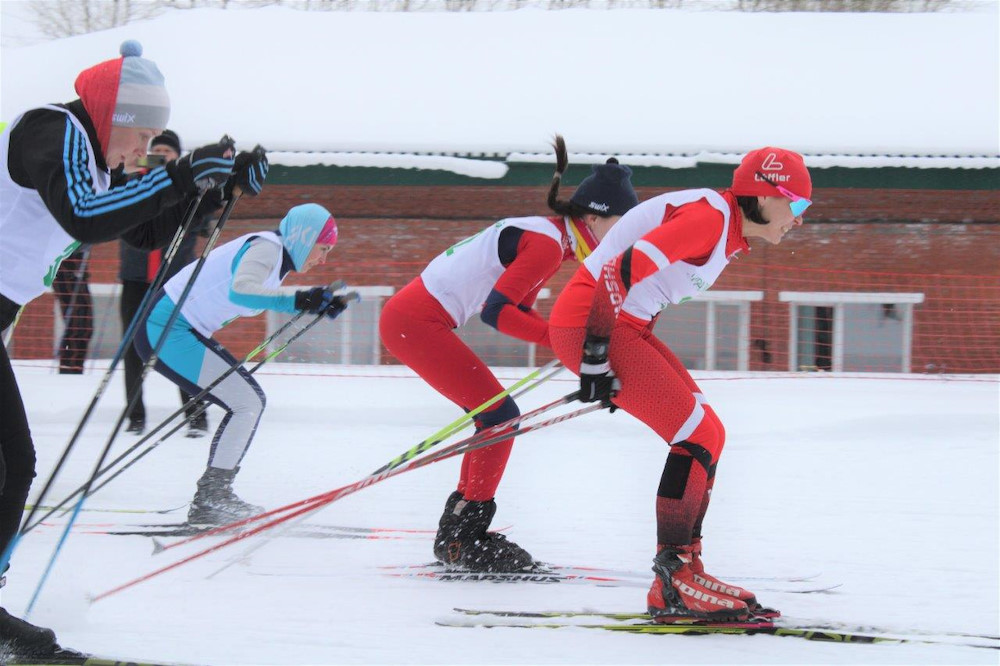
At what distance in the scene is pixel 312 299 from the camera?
13.3ft

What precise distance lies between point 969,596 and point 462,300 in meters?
2.05

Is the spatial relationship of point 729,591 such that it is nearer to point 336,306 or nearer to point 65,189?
point 336,306

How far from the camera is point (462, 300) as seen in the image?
3725 mm

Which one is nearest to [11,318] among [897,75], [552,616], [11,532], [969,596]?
[11,532]

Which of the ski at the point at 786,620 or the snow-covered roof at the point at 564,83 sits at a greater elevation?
the snow-covered roof at the point at 564,83

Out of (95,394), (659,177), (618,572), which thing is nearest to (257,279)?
(95,394)

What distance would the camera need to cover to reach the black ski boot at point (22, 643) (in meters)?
2.54

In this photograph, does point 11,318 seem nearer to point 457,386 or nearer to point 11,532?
point 11,532

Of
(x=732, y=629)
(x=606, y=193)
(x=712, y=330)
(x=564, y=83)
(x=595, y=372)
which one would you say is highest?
(x=564, y=83)

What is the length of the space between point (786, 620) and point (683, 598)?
0.34 meters

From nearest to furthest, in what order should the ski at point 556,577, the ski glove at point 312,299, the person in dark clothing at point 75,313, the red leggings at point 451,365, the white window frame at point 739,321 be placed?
the ski at point 556,577
the red leggings at point 451,365
the ski glove at point 312,299
the person in dark clothing at point 75,313
the white window frame at point 739,321

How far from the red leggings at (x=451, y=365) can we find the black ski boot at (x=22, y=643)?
1.54m

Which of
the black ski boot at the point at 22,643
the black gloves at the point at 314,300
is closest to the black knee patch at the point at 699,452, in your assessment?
the black gloves at the point at 314,300

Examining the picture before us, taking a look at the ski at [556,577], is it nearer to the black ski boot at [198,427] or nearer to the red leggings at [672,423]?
the red leggings at [672,423]
